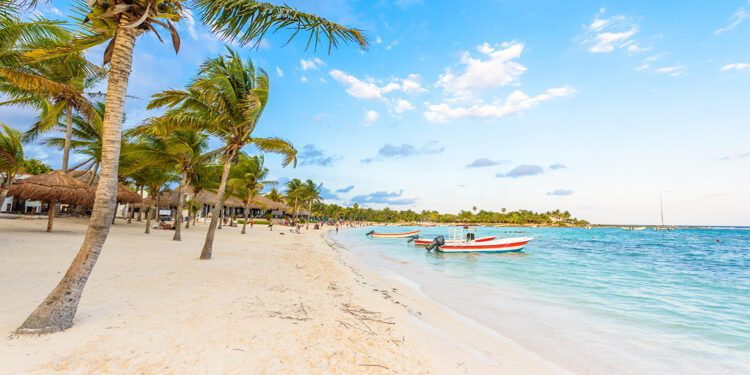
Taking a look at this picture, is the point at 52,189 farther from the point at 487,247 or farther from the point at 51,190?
the point at 487,247

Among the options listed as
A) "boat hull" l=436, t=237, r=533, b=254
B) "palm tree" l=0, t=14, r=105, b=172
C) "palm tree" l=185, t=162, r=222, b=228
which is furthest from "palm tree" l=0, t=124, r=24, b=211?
"boat hull" l=436, t=237, r=533, b=254

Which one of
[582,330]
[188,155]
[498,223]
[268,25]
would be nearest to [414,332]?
[582,330]

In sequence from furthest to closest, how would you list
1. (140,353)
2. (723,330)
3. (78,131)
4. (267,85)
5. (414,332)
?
(78,131) < (267,85) < (723,330) < (414,332) < (140,353)

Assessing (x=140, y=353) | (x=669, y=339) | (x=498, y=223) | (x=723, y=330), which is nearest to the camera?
(x=140, y=353)

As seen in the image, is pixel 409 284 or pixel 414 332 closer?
pixel 414 332

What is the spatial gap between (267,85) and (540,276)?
1228 centimetres

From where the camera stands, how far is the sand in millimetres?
3076

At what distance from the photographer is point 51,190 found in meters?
14.2

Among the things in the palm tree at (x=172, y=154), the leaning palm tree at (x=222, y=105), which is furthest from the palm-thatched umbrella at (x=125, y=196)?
the leaning palm tree at (x=222, y=105)

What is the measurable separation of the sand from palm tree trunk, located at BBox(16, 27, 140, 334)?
193 millimetres

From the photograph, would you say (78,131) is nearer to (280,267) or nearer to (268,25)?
(280,267)

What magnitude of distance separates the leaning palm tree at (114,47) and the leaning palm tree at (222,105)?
4.44 meters

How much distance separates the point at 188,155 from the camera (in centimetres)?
1480

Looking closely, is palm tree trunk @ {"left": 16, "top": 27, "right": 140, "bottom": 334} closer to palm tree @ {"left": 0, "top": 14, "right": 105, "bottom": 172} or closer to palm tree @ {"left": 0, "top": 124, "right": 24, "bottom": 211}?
palm tree @ {"left": 0, "top": 14, "right": 105, "bottom": 172}
